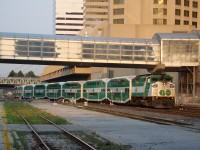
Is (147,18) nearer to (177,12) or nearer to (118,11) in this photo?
(118,11)

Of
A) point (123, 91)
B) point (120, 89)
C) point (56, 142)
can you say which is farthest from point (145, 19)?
point (56, 142)

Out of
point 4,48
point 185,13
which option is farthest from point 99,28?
point 4,48

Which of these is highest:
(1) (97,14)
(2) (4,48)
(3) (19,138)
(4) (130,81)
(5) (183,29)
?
(1) (97,14)

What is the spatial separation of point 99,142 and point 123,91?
3752cm

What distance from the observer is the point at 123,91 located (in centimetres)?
5525

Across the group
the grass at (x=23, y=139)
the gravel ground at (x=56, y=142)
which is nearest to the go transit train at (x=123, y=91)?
the grass at (x=23, y=139)

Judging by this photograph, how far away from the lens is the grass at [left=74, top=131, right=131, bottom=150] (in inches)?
644

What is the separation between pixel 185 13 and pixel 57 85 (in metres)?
56.1

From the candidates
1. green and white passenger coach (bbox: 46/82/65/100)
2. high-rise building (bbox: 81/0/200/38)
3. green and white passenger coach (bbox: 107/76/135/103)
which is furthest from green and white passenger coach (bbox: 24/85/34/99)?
green and white passenger coach (bbox: 107/76/135/103)

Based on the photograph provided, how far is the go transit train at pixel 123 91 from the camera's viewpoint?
45375 millimetres

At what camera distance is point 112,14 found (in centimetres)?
12100

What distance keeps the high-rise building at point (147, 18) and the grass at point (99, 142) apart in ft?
284

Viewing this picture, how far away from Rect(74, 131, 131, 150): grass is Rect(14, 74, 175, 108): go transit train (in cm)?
2486

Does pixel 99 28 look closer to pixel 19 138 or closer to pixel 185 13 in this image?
pixel 185 13
